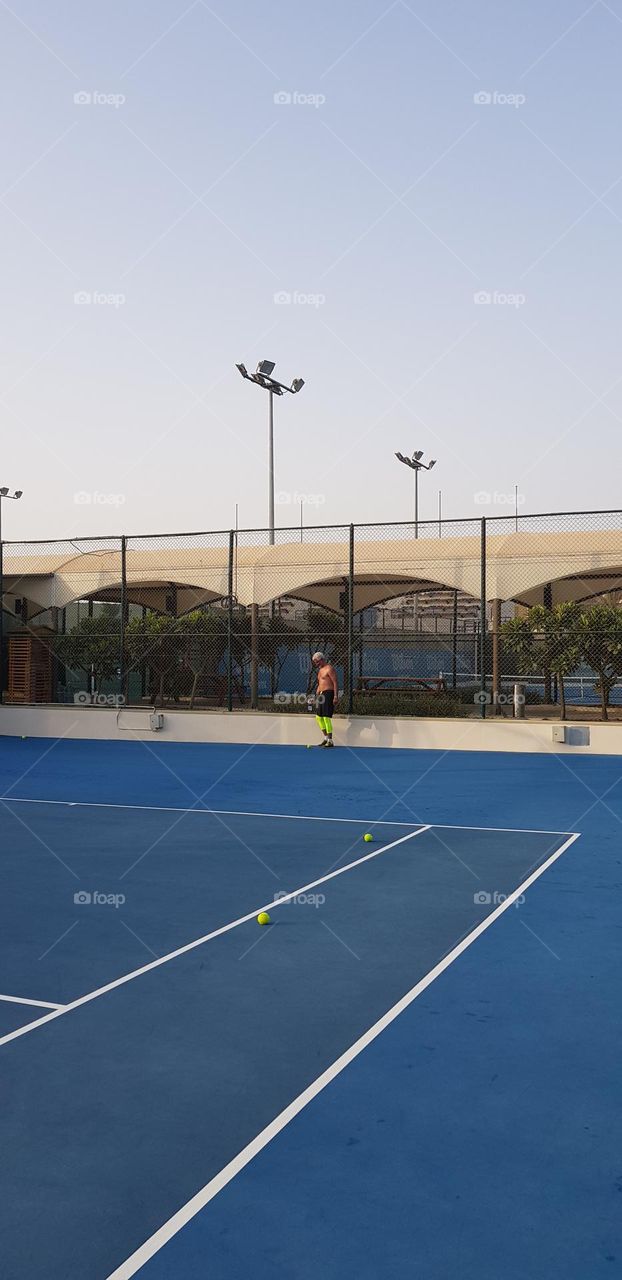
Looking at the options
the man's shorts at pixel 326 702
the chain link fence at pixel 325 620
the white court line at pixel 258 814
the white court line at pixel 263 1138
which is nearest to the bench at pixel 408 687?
the chain link fence at pixel 325 620

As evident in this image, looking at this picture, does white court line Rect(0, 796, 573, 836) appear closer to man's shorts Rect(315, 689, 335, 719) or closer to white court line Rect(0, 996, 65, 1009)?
white court line Rect(0, 996, 65, 1009)

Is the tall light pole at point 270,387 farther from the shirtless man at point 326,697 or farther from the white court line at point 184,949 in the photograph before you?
the white court line at point 184,949

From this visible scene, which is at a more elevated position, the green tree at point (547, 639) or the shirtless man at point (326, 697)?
the green tree at point (547, 639)

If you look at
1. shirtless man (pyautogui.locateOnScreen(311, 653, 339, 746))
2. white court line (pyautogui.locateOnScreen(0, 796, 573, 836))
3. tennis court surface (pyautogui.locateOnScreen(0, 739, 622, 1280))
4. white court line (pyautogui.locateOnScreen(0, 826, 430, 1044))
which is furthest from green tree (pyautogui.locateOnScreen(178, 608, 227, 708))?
white court line (pyautogui.locateOnScreen(0, 826, 430, 1044))

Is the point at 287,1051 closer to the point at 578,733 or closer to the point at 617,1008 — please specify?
the point at 617,1008

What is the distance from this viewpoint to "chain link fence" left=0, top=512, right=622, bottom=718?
19.9 metres

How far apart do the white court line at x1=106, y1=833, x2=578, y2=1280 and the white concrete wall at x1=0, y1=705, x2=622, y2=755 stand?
11.4 metres

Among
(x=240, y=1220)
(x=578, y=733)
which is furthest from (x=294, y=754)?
(x=240, y=1220)

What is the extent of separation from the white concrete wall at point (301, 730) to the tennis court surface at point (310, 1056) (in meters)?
7.38

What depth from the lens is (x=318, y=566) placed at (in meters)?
23.2

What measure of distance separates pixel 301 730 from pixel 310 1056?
14.4 meters

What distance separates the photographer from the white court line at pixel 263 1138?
3117mm

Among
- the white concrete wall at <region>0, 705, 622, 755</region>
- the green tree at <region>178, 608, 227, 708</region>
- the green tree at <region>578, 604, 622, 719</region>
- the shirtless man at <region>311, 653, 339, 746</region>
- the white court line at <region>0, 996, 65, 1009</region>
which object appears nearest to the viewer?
the white court line at <region>0, 996, 65, 1009</region>

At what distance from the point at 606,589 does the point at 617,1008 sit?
65.6ft
